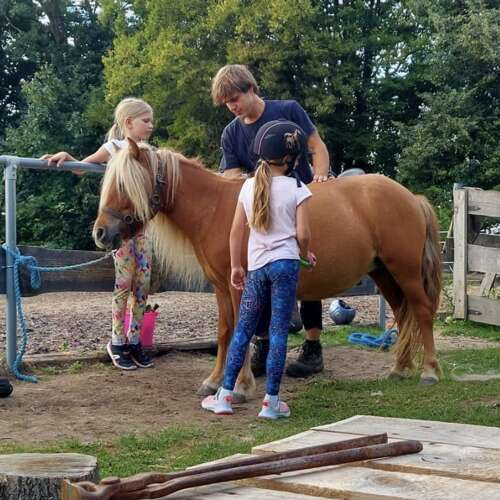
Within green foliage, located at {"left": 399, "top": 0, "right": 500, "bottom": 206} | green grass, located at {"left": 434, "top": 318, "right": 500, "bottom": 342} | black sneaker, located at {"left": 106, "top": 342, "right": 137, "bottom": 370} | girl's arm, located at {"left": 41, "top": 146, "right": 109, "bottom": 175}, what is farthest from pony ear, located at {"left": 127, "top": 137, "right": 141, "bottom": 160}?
green foliage, located at {"left": 399, "top": 0, "right": 500, "bottom": 206}

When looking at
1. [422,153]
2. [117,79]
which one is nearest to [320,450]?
[422,153]

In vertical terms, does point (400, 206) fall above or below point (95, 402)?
above

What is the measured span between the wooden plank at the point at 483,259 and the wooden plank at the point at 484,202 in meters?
0.39

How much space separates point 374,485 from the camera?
7.09ft

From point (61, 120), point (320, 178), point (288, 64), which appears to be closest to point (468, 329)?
point (320, 178)

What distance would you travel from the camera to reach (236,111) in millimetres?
6027

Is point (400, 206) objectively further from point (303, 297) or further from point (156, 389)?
point (156, 389)

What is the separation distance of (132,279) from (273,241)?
1796mm

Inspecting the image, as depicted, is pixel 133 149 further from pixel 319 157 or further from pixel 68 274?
pixel 68 274

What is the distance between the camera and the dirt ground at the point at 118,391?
5.02m

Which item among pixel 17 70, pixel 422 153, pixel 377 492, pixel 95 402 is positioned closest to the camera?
pixel 377 492

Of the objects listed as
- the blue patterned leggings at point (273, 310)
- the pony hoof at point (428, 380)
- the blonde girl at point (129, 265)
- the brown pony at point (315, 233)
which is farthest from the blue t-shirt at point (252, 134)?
the pony hoof at point (428, 380)

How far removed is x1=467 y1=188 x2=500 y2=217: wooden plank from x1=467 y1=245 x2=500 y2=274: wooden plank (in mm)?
394

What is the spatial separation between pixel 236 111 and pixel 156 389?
6.43 ft
